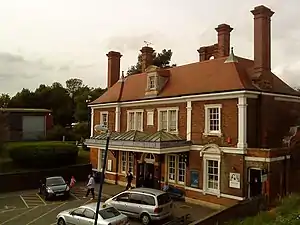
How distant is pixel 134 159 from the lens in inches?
1161

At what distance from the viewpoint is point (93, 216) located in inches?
657

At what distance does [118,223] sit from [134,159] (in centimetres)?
1323

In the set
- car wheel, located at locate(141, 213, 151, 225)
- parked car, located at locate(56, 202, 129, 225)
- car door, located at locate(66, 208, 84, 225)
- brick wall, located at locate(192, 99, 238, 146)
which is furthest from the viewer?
brick wall, located at locate(192, 99, 238, 146)

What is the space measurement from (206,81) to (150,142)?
5879mm

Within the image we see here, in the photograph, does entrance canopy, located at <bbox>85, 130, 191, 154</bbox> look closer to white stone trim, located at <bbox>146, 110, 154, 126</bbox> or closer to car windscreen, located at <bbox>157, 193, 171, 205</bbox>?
white stone trim, located at <bbox>146, 110, 154, 126</bbox>

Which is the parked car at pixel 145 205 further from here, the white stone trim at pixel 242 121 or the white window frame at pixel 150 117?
the white window frame at pixel 150 117

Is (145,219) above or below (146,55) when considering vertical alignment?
below

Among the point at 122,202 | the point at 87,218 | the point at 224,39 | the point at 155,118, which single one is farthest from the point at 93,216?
the point at 224,39

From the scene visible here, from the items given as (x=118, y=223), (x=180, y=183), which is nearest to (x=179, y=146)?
(x=180, y=183)

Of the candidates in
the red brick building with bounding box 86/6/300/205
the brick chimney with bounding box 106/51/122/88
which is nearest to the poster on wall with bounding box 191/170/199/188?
the red brick building with bounding box 86/6/300/205

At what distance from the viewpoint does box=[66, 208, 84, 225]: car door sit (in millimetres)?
17234

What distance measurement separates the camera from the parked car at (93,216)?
16.2 meters

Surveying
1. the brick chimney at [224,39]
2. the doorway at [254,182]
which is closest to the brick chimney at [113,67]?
the brick chimney at [224,39]

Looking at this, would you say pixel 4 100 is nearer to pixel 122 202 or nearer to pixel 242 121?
pixel 122 202
